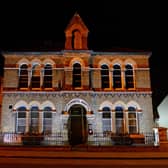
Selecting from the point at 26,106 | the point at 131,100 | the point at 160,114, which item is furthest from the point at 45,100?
the point at 160,114

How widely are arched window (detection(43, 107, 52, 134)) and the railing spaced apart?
0.69 m

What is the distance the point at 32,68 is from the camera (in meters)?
26.0

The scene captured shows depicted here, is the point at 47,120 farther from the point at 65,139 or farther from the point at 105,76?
the point at 105,76

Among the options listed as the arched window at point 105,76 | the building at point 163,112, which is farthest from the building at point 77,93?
the building at point 163,112

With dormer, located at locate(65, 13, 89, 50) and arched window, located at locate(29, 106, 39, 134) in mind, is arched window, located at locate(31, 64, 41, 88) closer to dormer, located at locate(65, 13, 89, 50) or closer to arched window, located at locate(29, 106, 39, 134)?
arched window, located at locate(29, 106, 39, 134)

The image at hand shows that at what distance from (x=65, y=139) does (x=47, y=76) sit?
6.01m

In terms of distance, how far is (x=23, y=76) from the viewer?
2595cm

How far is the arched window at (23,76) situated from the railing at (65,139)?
179 inches

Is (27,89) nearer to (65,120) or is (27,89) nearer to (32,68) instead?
(32,68)

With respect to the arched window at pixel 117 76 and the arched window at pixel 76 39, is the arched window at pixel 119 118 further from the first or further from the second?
the arched window at pixel 76 39

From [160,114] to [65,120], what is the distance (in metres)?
12.2

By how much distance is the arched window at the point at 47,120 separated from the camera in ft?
81.8

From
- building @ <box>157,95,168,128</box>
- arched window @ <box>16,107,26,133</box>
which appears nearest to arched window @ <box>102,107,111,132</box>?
arched window @ <box>16,107,26,133</box>

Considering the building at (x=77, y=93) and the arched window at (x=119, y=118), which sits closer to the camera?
the building at (x=77, y=93)
